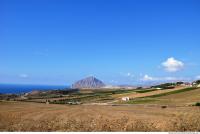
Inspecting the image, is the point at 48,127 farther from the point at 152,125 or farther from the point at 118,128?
the point at 152,125

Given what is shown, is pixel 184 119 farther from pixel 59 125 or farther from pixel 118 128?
pixel 59 125

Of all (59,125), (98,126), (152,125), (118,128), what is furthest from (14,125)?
(152,125)

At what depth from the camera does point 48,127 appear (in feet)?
35.1

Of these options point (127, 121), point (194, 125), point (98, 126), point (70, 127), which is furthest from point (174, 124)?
point (70, 127)

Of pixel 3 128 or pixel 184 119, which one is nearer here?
pixel 3 128

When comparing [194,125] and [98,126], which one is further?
[98,126]

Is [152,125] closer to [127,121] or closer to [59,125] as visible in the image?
[127,121]

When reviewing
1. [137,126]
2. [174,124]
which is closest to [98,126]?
[137,126]

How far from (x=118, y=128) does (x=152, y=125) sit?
120 centimetres

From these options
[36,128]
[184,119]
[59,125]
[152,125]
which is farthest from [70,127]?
[184,119]

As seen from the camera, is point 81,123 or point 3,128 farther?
point 81,123

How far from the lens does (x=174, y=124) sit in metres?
10.7

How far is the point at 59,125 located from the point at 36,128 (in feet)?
2.50

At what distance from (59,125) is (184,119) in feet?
13.6
